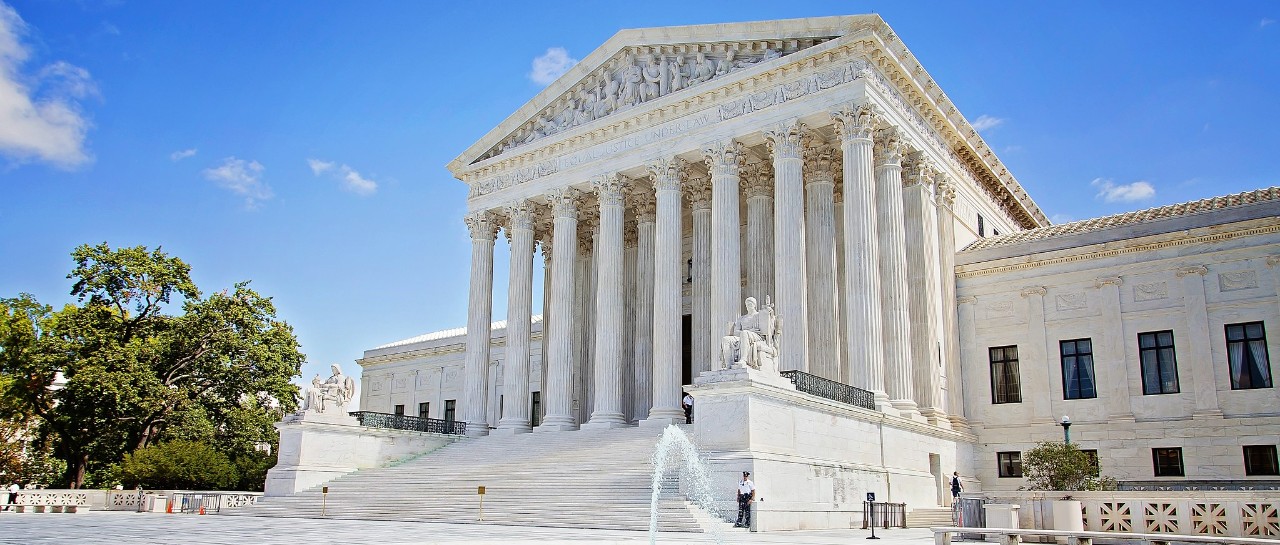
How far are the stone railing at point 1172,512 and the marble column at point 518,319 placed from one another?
19762 mm

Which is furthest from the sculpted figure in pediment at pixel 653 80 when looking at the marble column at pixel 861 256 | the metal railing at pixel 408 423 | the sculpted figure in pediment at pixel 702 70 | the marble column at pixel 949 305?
the metal railing at pixel 408 423

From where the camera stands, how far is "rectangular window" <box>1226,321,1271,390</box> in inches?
1183

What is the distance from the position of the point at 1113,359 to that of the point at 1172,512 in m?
12.1

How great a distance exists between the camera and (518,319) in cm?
3888

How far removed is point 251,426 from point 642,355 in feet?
61.6

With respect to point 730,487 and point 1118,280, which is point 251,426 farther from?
point 1118,280

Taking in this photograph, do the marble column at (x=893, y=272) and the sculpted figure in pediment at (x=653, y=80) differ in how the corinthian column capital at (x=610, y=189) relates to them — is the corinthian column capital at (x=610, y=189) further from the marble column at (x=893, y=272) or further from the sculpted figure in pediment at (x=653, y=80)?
the marble column at (x=893, y=272)

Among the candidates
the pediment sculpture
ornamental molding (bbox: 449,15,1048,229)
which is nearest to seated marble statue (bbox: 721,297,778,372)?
the pediment sculpture

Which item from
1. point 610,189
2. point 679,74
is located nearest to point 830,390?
point 610,189

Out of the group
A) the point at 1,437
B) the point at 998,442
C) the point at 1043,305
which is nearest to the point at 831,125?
the point at 1043,305

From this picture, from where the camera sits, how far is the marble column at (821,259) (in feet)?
109

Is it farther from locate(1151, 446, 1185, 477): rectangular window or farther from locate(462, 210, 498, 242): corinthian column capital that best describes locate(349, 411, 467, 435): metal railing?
locate(1151, 446, 1185, 477): rectangular window

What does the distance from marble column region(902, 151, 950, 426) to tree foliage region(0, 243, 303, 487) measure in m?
28.7

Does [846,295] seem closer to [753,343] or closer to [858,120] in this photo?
[858,120]
